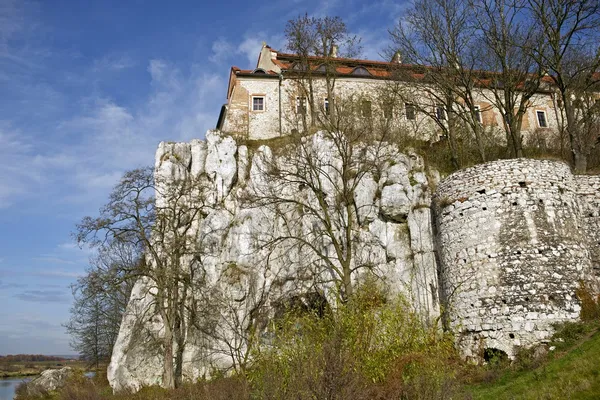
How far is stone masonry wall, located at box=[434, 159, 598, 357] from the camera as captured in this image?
14.8 metres

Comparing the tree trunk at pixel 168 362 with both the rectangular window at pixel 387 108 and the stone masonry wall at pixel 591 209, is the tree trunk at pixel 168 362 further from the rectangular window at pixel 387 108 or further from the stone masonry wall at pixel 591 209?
the stone masonry wall at pixel 591 209

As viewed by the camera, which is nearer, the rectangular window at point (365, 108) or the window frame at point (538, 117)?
the rectangular window at point (365, 108)

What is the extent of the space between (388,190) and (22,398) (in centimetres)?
2617

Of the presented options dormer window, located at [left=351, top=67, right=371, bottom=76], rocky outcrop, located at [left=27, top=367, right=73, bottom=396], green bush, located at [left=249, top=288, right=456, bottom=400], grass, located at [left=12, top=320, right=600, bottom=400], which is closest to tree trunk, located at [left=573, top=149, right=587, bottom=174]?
grass, located at [left=12, top=320, right=600, bottom=400]

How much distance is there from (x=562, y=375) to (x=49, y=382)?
3098cm

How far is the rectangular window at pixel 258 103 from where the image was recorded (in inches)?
1190

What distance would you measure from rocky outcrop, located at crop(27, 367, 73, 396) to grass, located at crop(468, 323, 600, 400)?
26940 millimetres

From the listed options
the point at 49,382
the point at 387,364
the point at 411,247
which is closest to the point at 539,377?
the point at 387,364

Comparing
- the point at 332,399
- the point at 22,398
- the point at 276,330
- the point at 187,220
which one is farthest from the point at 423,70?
the point at 22,398

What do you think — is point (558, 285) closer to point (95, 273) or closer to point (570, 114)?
point (570, 114)

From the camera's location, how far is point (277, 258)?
21078 mm

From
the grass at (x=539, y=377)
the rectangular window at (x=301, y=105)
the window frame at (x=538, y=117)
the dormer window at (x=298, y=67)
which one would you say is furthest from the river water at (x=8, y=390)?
the window frame at (x=538, y=117)

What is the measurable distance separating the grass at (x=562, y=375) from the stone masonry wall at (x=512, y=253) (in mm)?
893

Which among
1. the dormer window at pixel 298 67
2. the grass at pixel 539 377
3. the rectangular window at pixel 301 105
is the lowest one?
the grass at pixel 539 377
